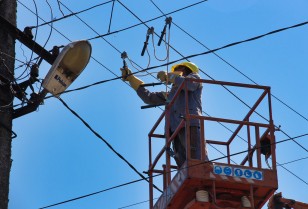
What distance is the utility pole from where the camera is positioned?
9017 mm

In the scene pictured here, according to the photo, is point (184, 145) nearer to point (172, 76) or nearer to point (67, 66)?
point (172, 76)

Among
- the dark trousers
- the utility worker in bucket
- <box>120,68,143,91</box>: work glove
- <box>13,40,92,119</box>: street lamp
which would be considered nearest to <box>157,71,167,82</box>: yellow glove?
the utility worker in bucket

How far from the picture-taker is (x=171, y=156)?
36.3 feet

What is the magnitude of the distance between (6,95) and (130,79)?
2778 millimetres

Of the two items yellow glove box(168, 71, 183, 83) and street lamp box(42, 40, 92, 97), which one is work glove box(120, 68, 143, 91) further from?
street lamp box(42, 40, 92, 97)

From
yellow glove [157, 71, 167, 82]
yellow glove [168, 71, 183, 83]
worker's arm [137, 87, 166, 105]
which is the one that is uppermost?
worker's arm [137, 87, 166, 105]

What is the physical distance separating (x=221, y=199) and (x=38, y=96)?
2812 millimetres

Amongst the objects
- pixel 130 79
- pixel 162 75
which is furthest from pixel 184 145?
pixel 130 79

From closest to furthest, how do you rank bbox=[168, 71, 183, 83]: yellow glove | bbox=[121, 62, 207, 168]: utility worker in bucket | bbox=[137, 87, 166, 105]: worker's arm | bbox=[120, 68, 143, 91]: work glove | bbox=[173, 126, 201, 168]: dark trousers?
bbox=[173, 126, 201, 168]: dark trousers
bbox=[121, 62, 207, 168]: utility worker in bucket
bbox=[168, 71, 183, 83]: yellow glove
bbox=[120, 68, 143, 91]: work glove
bbox=[137, 87, 166, 105]: worker's arm

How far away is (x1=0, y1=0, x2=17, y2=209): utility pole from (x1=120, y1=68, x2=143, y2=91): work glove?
226 centimetres

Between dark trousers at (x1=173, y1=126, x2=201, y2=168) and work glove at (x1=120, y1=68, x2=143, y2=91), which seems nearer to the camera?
dark trousers at (x1=173, y1=126, x2=201, y2=168)

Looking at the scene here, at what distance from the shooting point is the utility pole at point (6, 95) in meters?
9.02

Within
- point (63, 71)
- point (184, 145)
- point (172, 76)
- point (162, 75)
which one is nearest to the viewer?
point (63, 71)

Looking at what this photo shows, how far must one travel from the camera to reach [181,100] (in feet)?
37.6
